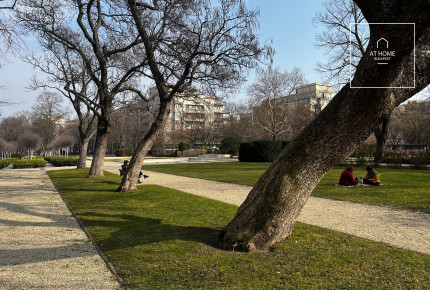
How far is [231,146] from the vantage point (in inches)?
1827

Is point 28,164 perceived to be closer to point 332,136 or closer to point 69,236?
point 69,236

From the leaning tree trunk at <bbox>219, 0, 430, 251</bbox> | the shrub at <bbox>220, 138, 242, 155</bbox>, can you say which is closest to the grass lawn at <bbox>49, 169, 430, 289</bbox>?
the leaning tree trunk at <bbox>219, 0, 430, 251</bbox>

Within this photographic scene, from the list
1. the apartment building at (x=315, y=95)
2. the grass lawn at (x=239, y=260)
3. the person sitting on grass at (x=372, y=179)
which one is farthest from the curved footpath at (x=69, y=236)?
the apartment building at (x=315, y=95)

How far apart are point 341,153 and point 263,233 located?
160 centimetres

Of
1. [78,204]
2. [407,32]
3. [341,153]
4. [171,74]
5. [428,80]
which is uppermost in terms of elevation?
[171,74]

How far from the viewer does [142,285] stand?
133 inches

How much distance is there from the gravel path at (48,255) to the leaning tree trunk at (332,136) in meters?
1.92

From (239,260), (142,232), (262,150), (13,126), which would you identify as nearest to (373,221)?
(239,260)

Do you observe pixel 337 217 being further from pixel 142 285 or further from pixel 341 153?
pixel 142 285

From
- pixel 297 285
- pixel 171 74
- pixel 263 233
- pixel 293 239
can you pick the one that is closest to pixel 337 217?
pixel 293 239

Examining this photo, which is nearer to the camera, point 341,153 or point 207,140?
point 341,153

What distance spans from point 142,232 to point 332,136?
12.2 ft

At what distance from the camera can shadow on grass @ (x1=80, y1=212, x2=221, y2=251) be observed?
5000 mm

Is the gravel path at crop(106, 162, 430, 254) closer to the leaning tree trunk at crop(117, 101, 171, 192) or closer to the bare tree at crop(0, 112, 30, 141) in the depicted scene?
the leaning tree trunk at crop(117, 101, 171, 192)
